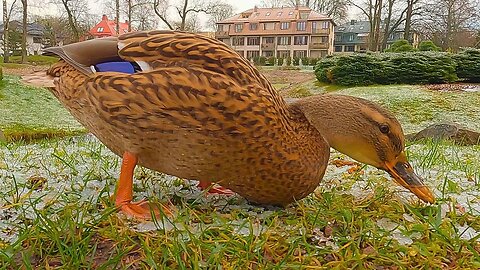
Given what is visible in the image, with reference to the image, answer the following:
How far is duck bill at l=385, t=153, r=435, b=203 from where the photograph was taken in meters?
1.91

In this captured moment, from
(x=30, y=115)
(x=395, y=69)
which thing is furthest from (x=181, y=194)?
(x=395, y=69)

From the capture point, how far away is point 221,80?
5.80 ft

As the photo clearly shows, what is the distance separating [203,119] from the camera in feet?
5.68

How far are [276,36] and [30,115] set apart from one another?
4410 centimetres

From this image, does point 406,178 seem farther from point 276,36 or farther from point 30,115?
point 276,36


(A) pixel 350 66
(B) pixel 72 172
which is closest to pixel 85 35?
(A) pixel 350 66

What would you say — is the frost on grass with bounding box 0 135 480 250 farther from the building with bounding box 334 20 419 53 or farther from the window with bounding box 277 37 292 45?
the building with bounding box 334 20 419 53

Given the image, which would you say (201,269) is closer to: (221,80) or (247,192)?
(247,192)

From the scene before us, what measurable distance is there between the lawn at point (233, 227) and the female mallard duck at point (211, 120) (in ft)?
0.43

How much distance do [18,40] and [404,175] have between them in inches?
1769

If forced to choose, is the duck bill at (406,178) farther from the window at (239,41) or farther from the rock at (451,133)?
the window at (239,41)

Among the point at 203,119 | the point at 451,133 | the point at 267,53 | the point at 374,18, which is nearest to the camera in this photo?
the point at 203,119

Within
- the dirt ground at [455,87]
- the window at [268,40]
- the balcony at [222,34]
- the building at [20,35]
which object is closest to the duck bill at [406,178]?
the dirt ground at [455,87]

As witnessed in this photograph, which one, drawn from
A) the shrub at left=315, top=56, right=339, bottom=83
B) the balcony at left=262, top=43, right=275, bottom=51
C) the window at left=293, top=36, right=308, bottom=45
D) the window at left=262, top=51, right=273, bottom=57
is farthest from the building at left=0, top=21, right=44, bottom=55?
the window at left=293, top=36, right=308, bottom=45
